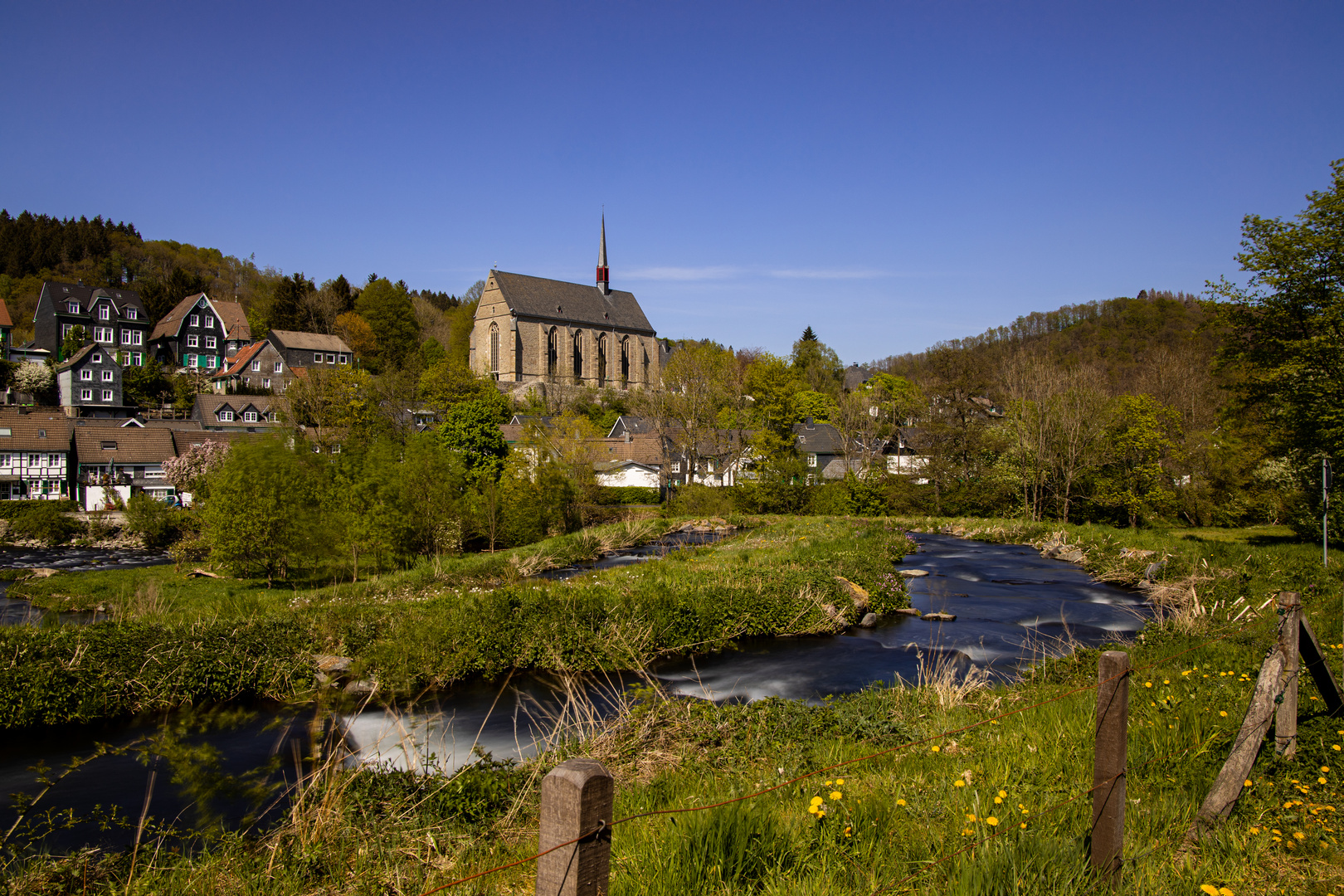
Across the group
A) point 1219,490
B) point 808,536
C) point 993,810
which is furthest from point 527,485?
point 1219,490

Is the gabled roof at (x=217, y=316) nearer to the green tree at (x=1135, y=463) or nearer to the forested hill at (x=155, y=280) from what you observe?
the forested hill at (x=155, y=280)

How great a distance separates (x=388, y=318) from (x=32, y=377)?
36.2m

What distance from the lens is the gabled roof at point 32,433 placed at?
5097 cm

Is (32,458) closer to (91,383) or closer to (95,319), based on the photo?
(91,383)

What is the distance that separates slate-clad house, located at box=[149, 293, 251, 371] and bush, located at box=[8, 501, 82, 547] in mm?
51164

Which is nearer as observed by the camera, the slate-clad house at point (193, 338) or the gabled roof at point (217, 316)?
the gabled roof at point (217, 316)

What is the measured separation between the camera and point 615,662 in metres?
15.6

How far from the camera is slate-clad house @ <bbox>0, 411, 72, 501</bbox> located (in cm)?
5103

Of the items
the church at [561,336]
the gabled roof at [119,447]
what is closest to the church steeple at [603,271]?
the church at [561,336]

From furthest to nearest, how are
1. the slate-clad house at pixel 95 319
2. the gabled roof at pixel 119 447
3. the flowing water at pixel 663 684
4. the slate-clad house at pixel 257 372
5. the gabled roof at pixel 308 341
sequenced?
the gabled roof at pixel 308 341 → the slate-clad house at pixel 257 372 → the slate-clad house at pixel 95 319 → the gabled roof at pixel 119 447 → the flowing water at pixel 663 684

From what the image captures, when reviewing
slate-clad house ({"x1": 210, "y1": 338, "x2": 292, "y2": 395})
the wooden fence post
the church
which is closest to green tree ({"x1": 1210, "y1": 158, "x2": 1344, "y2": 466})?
the wooden fence post

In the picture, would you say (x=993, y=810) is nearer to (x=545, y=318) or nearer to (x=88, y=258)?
(x=545, y=318)

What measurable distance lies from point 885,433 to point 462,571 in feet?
126

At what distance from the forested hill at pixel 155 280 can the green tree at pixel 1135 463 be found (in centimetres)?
8068
